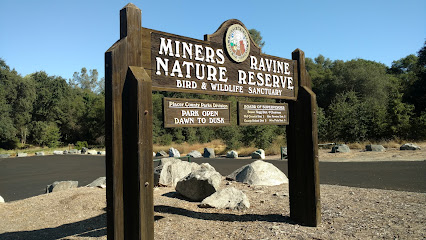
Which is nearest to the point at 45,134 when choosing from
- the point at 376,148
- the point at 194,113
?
the point at 376,148

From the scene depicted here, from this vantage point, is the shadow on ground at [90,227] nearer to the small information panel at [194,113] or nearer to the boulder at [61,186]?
the small information panel at [194,113]

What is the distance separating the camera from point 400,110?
26.7 meters

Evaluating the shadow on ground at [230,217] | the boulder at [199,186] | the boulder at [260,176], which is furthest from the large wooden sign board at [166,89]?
the boulder at [260,176]

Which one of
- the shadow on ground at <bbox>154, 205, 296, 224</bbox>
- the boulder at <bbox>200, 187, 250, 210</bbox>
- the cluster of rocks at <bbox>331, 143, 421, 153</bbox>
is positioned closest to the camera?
the shadow on ground at <bbox>154, 205, 296, 224</bbox>

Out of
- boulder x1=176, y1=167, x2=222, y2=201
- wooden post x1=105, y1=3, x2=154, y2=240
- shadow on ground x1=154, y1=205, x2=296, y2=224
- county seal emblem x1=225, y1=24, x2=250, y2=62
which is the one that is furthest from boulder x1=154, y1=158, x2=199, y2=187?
wooden post x1=105, y1=3, x2=154, y2=240

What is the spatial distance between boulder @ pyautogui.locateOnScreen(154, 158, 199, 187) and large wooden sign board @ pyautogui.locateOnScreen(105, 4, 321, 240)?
434 centimetres

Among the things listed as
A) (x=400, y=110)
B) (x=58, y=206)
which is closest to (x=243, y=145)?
(x=400, y=110)

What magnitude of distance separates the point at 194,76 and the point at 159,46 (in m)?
0.70

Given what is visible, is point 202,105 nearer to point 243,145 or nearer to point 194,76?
point 194,76

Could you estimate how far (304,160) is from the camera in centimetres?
584

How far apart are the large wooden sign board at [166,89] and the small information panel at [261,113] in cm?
12

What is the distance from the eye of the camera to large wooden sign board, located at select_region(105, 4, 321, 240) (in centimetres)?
377

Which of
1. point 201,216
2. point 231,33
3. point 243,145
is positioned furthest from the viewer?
point 243,145

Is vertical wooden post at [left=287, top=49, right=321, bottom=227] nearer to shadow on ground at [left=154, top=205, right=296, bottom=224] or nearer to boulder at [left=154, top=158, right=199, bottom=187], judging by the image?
shadow on ground at [left=154, top=205, right=296, bottom=224]
